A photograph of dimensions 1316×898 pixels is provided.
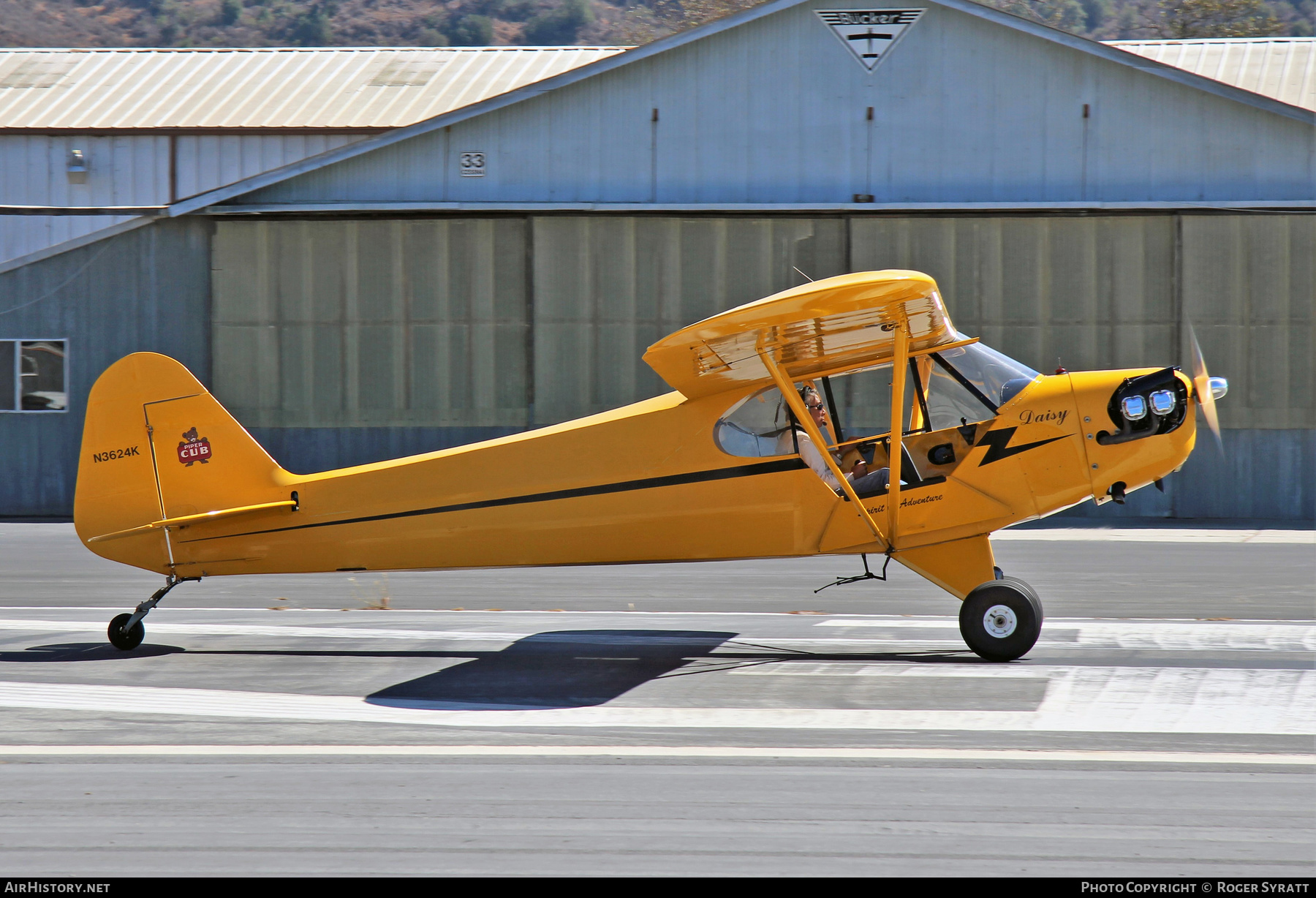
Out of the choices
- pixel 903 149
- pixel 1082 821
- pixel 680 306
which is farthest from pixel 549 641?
pixel 903 149

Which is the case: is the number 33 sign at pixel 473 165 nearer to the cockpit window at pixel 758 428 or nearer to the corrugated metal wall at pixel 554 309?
the corrugated metal wall at pixel 554 309

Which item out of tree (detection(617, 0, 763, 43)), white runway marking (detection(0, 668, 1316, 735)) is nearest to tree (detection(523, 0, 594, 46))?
tree (detection(617, 0, 763, 43))

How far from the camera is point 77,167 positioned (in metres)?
25.2

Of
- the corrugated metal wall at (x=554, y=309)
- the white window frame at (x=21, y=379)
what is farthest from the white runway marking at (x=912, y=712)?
the white window frame at (x=21, y=379)

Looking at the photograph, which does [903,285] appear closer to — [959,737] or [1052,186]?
[959,737]

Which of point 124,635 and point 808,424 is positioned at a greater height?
point 808,424

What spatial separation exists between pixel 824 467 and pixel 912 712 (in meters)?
2.12

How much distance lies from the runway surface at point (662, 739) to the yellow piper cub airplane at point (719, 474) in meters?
0.79

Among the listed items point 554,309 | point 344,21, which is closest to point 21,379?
point 554,309

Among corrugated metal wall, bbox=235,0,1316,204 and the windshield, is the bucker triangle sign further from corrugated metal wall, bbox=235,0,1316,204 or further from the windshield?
the windshield

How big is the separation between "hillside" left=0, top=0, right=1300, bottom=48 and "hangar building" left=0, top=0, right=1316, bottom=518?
81912mm

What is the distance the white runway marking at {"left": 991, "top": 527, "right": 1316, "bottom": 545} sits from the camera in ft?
52.1

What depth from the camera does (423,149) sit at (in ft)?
66.8

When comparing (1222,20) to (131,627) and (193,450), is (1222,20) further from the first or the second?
(131,627)
